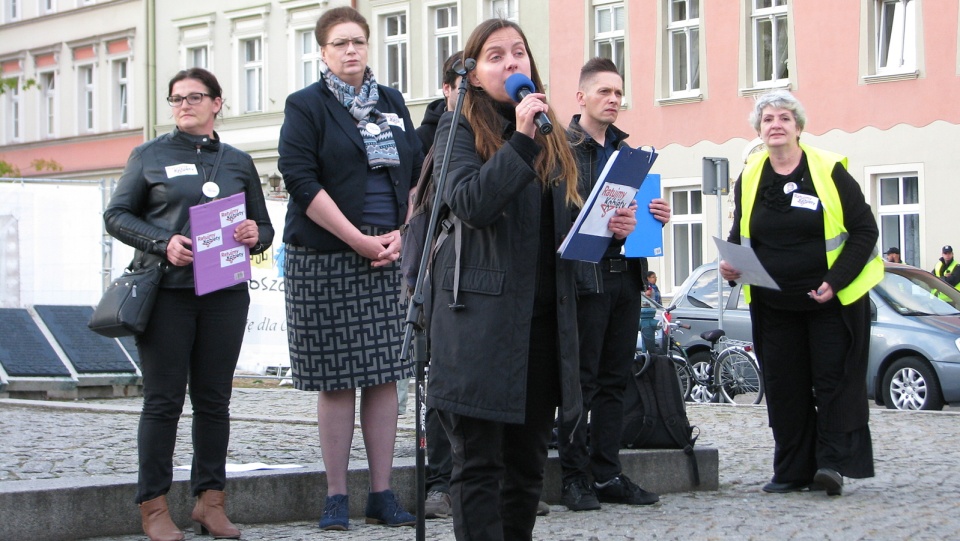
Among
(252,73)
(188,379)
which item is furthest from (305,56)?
(188,379)

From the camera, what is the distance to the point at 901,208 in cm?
2714

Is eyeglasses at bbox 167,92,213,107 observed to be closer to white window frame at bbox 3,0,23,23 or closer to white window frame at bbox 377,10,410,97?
white window frame at bbox 377,10,410,97

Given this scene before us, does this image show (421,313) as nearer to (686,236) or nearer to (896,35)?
(896,35)

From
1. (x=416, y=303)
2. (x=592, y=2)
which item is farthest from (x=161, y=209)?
(x=592, y=2)

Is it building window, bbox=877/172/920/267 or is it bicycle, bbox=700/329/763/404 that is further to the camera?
building window, bbox=877/172/920/267

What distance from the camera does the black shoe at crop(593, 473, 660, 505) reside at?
6.95 m

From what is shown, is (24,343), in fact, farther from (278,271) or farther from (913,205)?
(913,205)

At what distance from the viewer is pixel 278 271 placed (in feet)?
60.2

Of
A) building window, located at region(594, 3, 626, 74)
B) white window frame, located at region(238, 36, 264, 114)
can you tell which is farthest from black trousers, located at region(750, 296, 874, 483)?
white window frame, located at region(238, 36, 264, 114)

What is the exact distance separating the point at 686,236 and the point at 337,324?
25.4 metres

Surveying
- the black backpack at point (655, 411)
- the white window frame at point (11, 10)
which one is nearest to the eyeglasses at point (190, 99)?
the black backpack at point (655, 411)

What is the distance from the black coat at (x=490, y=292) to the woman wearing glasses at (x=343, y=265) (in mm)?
1647

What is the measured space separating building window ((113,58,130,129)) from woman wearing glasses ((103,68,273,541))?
37.7 meters

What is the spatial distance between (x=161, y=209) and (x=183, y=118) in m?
0.39
